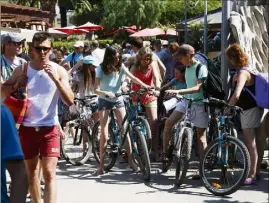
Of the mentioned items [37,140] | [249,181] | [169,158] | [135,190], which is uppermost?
[37,140]

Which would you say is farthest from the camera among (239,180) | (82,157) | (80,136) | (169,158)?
(80,136)

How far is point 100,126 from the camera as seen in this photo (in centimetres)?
845

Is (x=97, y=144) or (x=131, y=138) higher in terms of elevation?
(x=131, y=138)

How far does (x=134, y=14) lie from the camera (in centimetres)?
5778

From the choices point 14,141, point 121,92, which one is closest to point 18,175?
point 14,141

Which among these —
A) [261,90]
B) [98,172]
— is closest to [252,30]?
[261,90]

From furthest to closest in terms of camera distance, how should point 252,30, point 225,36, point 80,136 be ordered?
point 80,136, point 252,30, point 225,36

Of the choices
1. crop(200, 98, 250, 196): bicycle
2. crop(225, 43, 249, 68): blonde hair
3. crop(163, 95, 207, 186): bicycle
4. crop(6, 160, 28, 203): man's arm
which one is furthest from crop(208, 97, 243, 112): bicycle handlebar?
crop(6, 160, 28, 203): man's arm

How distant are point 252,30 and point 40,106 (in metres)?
4.32

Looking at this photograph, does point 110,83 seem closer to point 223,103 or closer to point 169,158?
point 169,158

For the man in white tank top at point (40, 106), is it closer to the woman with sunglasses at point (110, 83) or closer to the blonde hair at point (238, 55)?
the blonde hair at point (238, 55)

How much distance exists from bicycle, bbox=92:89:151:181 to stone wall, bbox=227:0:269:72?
5.77 feet

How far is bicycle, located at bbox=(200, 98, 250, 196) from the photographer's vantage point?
680 centimetres

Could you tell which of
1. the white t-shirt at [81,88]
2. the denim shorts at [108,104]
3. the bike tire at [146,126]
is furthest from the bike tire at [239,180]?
the white t-shirt at [81,88]
